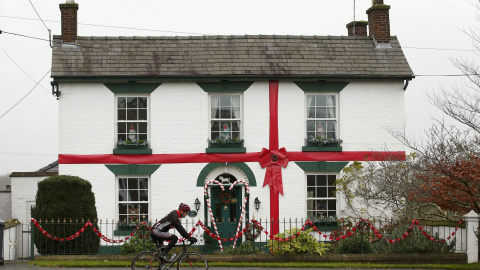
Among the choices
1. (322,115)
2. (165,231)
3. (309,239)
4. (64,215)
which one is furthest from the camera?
(322,115)

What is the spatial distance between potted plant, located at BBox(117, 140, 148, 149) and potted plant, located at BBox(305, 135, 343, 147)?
537 centimetres

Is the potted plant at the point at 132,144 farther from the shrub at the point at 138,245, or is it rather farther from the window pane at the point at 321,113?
the window pane at the point at 321,113

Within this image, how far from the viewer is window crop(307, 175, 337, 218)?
944 inches

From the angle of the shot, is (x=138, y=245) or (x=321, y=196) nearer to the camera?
(x=138, y=245)

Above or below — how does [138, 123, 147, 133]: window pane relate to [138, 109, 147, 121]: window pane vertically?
below

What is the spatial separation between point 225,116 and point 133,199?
13.4 ft

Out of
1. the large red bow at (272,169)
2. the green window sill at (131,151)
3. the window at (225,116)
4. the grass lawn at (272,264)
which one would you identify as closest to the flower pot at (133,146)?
the green window sill at (131,151)

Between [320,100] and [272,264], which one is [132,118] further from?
[272,264]

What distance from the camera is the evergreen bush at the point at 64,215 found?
19.8 metres

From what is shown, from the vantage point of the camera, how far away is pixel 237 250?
20812 millimetres

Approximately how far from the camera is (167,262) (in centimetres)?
1590

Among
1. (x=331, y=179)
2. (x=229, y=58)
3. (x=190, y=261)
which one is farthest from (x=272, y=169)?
(x=190, y=261)

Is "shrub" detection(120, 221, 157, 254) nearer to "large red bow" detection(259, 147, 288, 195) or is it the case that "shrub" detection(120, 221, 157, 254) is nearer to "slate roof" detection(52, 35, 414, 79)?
"large red bow" detection(259, 147, 288, 195)

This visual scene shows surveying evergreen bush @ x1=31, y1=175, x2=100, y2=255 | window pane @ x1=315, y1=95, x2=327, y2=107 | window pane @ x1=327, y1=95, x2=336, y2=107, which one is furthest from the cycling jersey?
window pane @ x1=327, y1=95, x2=336, y2=107
